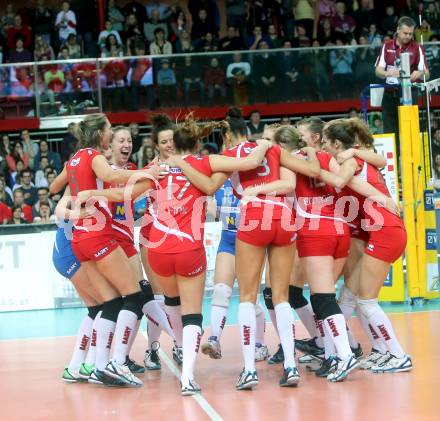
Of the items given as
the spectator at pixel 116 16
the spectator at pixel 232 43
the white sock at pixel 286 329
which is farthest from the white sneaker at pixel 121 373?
the spectator at pixel 116 16

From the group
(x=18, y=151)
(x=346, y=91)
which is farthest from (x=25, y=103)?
(x=346, y=91)

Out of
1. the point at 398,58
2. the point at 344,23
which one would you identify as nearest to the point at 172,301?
the point at 398,58

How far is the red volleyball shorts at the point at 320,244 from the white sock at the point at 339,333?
50 centimetres

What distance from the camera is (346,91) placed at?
16641 mm

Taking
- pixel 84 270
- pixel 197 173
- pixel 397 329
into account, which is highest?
pixel 197 173

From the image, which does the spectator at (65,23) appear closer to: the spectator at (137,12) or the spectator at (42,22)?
the spectator at (42,22)

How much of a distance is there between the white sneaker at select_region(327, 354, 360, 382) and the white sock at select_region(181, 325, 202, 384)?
1.10 m

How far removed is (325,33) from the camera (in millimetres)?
18531

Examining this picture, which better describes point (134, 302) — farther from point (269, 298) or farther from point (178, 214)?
point (269, 298)

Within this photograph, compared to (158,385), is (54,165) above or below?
above

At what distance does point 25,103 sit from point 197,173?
10197 mm

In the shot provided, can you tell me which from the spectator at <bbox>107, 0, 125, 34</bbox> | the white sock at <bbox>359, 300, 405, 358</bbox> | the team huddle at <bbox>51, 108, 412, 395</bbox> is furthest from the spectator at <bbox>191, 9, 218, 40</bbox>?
the white sock at <bbox>359, 300, 405, 358</bbox>

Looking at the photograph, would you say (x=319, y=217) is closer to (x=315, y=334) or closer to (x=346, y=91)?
(x=315, y=334)

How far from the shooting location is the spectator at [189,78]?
1611cm
